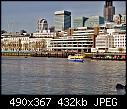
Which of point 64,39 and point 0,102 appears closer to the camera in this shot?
point 0,102

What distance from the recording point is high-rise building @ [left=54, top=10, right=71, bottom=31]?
64875 millimetres

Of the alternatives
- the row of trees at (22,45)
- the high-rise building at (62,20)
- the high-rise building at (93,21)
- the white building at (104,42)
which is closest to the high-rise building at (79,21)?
the high-rise building at (93,21)

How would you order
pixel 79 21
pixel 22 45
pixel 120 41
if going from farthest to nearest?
pixel 79 21
pixel 22 45
pixel 120 41

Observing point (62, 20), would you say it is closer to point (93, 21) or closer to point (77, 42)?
point (93, 21)

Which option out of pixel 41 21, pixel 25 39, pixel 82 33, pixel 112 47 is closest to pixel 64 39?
pixel 82 33

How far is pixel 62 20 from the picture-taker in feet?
213

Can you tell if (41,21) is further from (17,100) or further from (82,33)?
(17,100)

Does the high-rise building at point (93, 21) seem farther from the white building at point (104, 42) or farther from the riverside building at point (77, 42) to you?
the white building at point (104, 42)

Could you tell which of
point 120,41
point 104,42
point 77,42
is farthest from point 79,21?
point 120,41

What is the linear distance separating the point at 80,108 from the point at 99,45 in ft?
109

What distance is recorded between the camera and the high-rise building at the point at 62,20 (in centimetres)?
6488

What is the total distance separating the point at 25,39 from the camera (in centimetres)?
4762

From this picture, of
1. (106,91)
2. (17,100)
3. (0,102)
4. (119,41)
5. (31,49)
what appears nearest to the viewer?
(17,100)

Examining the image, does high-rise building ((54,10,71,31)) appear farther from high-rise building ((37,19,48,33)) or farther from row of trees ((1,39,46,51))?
row of trees ((1,39,46,51))
